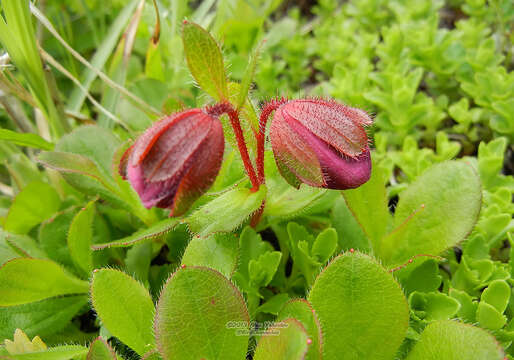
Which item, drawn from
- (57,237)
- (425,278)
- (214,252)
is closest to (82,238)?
(57,237)

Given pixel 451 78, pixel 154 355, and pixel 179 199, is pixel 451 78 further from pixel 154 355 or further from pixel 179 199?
pixel 154 355

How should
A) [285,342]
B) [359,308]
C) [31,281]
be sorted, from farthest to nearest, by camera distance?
1. [31,281]
2. [359,308]
3. [285,342]

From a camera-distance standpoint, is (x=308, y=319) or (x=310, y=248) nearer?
(x=308, y=319)

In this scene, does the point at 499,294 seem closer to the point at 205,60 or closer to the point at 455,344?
the point at 455,344

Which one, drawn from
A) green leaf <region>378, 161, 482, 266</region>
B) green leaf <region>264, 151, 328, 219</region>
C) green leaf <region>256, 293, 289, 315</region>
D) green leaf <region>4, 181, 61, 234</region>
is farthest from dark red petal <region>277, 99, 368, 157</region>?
green leaf <region>4, 181, 61, 234</region>

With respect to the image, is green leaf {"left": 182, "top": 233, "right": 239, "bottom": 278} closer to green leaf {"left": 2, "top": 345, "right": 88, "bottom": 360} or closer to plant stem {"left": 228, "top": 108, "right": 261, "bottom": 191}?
plant stem {"left": 228, "top": 108, "right": 261, "bottom": 191}

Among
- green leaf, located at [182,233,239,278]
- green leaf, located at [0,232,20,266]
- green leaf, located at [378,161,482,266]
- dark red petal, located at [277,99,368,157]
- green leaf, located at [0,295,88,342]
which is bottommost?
green leaf, located at [0,295,88,342]

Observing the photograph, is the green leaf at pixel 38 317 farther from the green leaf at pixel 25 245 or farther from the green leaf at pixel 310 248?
the green leaf at pixel 310 248

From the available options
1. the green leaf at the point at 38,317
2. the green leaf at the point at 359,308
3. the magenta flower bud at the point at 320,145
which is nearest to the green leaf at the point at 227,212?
the magenta flower bud at the point at 320,145

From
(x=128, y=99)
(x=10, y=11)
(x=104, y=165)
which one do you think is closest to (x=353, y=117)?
(x=104, y=165)
